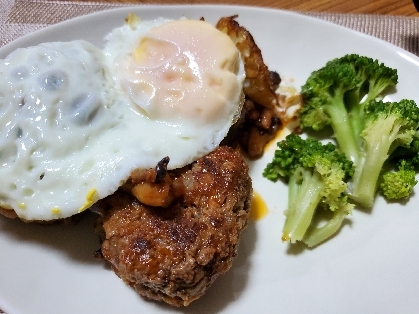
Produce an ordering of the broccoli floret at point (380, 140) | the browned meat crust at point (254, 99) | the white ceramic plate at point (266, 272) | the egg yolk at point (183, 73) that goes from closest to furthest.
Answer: the white ceramic plate at point (266, 272) → the egg yolk at point (183, 73) → the broccoli floret at point (380, 140) → the browned meat crust at point (254, 99)

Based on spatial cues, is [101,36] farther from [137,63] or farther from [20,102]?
[20,102]

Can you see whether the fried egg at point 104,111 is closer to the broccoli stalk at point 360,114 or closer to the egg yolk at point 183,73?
the egg yolk at point 183,73

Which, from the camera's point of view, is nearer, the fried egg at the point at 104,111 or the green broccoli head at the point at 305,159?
the fried egg at the point at 104,111

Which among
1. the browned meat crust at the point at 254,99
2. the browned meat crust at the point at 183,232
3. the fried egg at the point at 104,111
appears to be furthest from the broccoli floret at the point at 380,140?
the fried egg at the point at 104,111

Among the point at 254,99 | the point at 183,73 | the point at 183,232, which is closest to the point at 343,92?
the point at 254,99

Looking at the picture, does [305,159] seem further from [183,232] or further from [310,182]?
[183,232]

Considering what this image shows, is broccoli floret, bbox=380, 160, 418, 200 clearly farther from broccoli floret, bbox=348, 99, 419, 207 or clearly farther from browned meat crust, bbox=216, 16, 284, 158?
browned meat crust, bbox=216, 16, 284, 158
